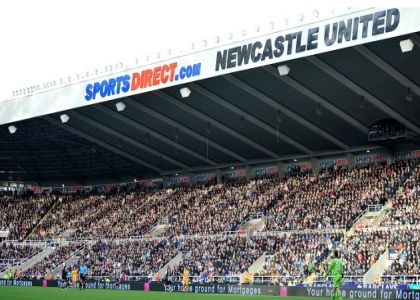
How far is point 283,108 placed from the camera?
49.8 meters

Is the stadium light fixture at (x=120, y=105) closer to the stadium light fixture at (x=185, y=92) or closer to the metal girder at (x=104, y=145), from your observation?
the stadium light fixture at (x=185, y=92)

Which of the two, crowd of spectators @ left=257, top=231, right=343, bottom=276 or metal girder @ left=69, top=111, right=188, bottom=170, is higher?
metal girder @ left=69, top=111, right=188, bottom=170

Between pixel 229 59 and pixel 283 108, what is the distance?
6.54 meters

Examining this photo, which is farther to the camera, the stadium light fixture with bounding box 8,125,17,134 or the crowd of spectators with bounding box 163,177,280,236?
the stadium light fixture with bounding box 8,125,17,134

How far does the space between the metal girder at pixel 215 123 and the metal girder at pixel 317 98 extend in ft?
29.7

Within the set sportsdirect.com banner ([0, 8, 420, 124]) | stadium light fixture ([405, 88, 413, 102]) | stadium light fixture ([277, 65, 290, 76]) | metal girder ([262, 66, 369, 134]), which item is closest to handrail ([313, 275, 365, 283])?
stadium light fixture ([405, 88, 413, 102])

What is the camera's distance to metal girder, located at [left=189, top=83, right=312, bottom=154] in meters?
49.5

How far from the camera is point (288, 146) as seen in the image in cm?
5716

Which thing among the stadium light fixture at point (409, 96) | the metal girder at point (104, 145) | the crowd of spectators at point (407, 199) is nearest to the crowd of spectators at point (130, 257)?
the metal girder at point (104, 145)

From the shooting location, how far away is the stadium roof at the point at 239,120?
43.3 meters

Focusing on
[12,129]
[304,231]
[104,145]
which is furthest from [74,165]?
[304,231]

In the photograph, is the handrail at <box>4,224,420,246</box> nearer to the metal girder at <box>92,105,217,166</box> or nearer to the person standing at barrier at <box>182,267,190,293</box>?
the person standing at barrier at <box>182,267,190,293</box>

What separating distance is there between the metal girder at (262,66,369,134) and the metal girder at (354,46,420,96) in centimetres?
586

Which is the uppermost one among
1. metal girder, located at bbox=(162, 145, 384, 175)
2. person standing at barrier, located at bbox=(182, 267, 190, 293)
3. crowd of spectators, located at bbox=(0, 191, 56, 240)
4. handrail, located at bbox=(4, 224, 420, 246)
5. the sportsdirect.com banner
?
the sportsdirect.com banner
